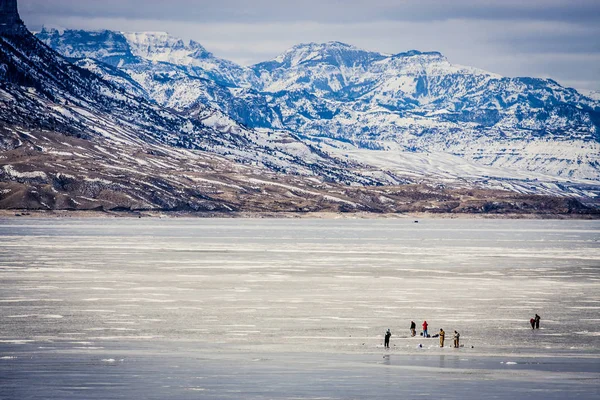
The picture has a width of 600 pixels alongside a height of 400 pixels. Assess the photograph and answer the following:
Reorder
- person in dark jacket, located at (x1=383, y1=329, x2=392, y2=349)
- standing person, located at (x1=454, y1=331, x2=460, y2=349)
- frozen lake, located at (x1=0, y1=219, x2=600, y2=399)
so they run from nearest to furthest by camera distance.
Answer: frozen lake, located at (x1=0, y1=219, x2=600, y2=399), person in dark jacket, located at (x1=383, y1=329, x2=392, y2=349), standing person, located at (x1=454, y1=331, x2=460, y2=349)

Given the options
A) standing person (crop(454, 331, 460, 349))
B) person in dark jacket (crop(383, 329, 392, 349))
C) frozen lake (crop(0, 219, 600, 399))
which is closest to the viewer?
frozen lake (crop(0, 219, 600, 399))

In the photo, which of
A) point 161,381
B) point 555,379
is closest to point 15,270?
point 161,381

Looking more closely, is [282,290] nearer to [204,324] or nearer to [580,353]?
[204,324]

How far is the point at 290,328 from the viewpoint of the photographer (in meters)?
73.9

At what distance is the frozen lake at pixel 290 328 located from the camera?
→ 175 feet

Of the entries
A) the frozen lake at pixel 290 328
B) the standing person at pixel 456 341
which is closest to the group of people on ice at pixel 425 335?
the standing person at pixel 456 341

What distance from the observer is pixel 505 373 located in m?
57.0

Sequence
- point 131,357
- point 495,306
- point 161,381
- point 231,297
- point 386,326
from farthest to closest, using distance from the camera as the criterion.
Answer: point 231,297, point 495,306, point 386,326, point 131,357, point 161,381

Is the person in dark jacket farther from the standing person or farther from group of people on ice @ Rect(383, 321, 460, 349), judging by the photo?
the standing person

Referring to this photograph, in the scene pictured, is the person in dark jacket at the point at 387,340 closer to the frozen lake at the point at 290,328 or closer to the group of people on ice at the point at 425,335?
the group of people on ice at the point at 425,335

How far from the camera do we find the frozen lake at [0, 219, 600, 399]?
53.3m

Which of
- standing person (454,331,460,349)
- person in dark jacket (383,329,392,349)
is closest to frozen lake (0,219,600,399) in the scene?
standing person (454,331,460,349)

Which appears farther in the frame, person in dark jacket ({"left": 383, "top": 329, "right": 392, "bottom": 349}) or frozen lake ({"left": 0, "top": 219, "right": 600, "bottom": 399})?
person in dark jacket ({"left": 383, "top": 329, "right": 392, "bottom": 349})

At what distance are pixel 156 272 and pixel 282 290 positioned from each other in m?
25.8
